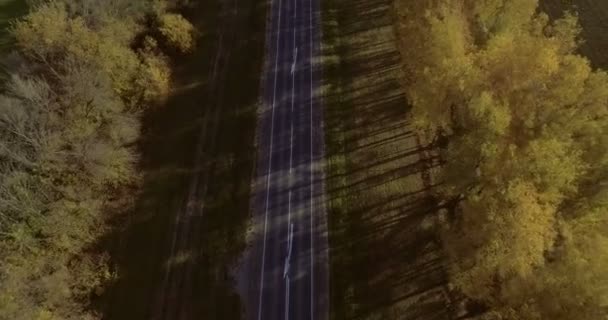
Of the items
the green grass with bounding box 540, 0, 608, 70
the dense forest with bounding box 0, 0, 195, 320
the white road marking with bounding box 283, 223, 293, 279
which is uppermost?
the dense forest with bounding box 0, 0, 195, 320

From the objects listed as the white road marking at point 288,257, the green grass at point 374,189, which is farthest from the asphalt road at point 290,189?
the green grass at point 374,189

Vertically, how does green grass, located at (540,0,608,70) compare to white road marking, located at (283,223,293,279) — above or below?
above

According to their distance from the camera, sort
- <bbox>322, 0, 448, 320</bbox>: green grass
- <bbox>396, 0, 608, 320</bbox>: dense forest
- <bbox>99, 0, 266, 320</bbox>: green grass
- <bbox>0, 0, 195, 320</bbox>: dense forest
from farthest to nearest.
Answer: <bbox>99, 0, 266, 320</bbox>: green grass
<bbox>322, 0, 448, 320</bbox>: green grass
<bbox>0, 0, 195, 320</bbox>: dense forest
<bbox>396, 0, 608, 320</bbox>: dense forest

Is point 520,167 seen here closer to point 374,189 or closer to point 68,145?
point 374,189

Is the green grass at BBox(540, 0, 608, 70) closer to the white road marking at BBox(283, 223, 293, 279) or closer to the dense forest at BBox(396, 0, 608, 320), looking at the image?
the dense forest at BBox(396, 0, 608, 320)

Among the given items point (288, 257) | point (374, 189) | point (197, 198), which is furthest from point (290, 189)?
point (197, 198)

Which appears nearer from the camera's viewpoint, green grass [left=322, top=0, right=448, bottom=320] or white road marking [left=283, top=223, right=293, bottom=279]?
green grass [left=322, top=0, right=448, bottom=320]

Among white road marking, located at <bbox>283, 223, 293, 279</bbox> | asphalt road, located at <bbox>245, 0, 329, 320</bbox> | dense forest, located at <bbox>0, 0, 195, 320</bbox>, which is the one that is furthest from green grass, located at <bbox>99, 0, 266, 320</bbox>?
white road marking, located at <bbox>283, 223, 293, 279</bbox>
